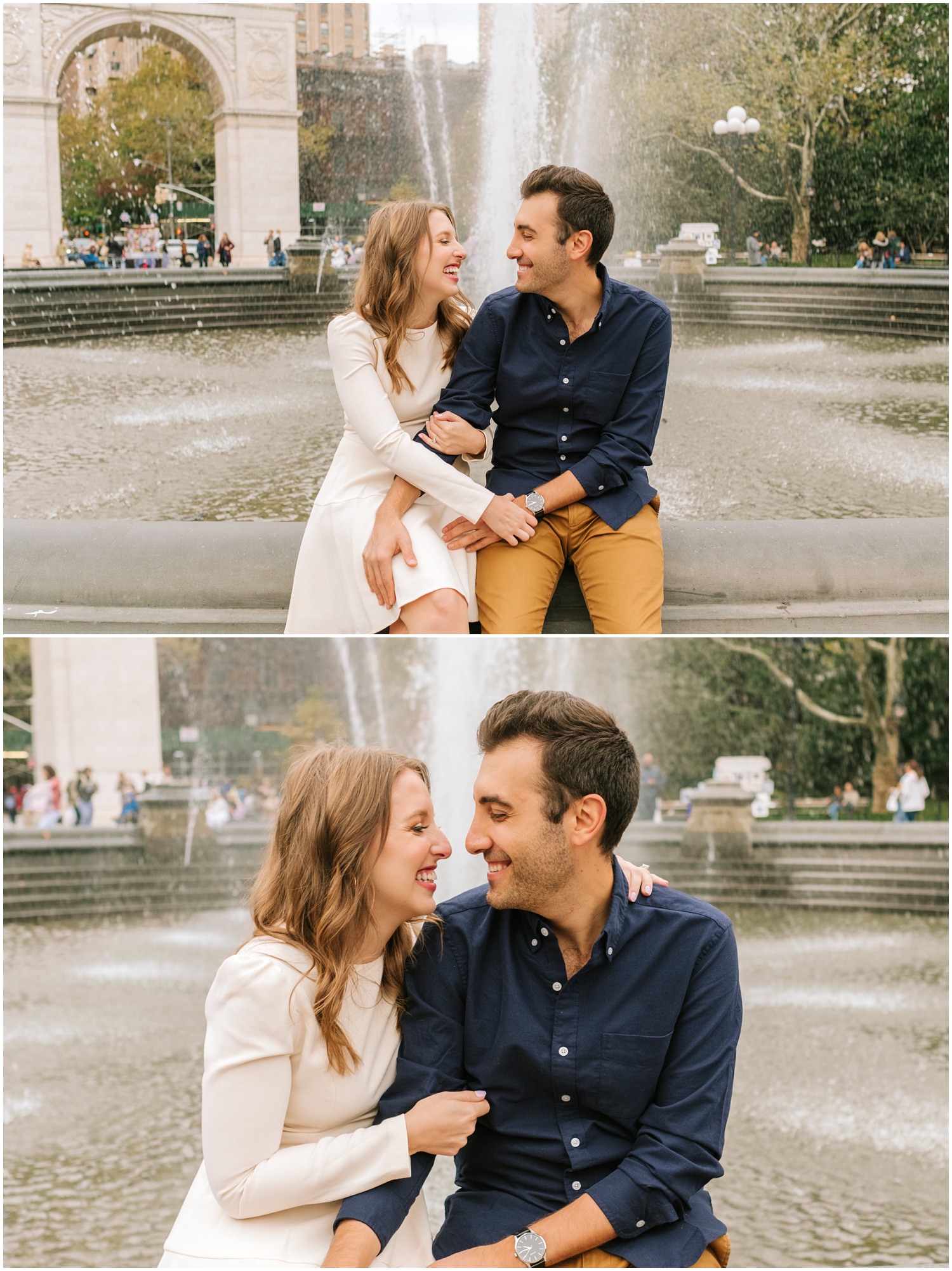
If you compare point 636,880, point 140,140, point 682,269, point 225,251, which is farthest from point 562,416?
point 140,140

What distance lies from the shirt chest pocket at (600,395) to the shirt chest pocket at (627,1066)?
5.79 feet

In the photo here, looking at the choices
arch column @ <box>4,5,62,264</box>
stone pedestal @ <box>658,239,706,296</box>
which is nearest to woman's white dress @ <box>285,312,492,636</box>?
stone pedestal @ <box>658,239,706,296</box>

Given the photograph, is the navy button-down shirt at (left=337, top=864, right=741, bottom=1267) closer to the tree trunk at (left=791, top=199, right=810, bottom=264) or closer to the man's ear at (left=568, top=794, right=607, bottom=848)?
the man's ear at (left=568, top=794, right=607, bottom=848)

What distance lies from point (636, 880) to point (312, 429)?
5.99 m

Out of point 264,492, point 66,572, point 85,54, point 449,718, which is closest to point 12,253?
point 85,54

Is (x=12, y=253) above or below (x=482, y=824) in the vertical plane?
above

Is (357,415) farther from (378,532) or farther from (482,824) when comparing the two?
(482,824)

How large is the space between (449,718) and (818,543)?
6.30 metres

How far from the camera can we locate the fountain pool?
6473 mm

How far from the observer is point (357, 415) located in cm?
323

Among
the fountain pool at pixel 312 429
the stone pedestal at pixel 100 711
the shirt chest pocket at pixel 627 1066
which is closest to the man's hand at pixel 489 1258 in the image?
the shirt chest pocket at pixel 627 1066

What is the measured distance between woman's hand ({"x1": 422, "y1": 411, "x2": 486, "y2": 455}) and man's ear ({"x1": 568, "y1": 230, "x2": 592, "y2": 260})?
0.53 metres

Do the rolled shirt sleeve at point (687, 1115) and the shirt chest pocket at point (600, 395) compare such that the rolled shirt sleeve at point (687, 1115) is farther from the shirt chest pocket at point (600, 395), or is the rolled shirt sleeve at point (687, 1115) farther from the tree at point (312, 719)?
the tree at point (312, 719)

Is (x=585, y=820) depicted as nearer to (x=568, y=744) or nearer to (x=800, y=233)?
(x=568, y=744)
